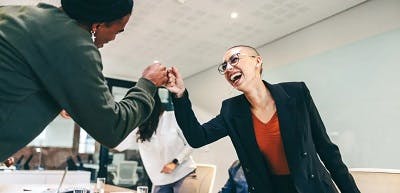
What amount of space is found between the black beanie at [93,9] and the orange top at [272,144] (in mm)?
947

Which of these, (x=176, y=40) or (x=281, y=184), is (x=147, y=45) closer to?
(x=176, y=40)

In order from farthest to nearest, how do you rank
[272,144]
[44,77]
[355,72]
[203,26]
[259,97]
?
1. [203,26]
2. [355,72]
3. [259,97]
4. [272,144]
5. [44,77]

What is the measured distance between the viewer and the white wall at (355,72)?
2863mm

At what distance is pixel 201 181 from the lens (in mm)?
2414

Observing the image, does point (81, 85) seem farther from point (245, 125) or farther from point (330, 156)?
point (330, 156)

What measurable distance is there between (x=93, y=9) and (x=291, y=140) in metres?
1.01

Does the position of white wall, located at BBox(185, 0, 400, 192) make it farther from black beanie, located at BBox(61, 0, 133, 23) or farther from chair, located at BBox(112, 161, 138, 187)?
chair, located at BBox(112, 161, 138, 187)

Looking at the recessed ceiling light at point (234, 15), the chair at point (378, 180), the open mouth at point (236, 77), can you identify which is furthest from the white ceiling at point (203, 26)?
the chair at point (378, 180)

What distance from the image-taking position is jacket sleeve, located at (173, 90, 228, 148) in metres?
1.54

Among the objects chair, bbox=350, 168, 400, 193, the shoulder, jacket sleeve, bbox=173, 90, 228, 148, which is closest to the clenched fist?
jacket sleeve, bbox=173, 90, 228, 148

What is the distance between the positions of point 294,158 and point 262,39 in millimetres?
2790

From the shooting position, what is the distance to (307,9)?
326cm

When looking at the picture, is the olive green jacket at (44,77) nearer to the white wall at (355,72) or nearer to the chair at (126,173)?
the white wall at (355,72)

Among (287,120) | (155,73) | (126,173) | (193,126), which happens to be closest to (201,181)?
(193,126)
